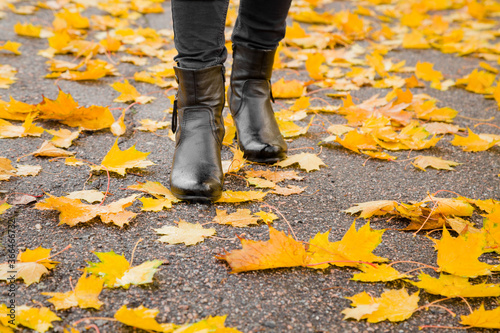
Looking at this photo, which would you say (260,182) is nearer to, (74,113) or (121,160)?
(121,160)

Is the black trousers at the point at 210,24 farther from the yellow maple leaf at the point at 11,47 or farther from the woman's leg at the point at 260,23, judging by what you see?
the yellow maple leaf at the point at 11,47

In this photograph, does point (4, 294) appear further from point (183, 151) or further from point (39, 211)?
point (183, 151)

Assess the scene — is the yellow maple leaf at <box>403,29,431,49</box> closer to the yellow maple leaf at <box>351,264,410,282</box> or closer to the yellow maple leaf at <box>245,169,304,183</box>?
the yellow maple leaf at <box>245,169,304,183</box>

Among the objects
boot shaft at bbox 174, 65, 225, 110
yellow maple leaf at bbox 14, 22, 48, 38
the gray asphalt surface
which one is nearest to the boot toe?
the gray asphalt surface

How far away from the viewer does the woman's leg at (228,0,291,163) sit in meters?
1.53

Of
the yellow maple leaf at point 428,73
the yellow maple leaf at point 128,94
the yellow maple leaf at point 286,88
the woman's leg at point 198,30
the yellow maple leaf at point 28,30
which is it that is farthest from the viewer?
the yellow maple leaf at point 28,30

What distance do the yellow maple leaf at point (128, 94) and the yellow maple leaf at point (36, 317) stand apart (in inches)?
53.6

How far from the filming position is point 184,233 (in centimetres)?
116

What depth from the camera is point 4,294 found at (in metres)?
0.91

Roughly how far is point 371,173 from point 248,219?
599 millimetres

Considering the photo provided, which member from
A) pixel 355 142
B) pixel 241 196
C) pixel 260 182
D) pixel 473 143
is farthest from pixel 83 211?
pixel 473 143

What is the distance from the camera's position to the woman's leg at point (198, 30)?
1.24 meters

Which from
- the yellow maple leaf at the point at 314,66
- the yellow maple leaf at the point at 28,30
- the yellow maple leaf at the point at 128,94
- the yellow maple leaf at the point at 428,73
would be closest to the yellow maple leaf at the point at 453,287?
the yellow maple leaf at the point at 128,94

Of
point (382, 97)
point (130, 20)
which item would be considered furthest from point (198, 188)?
Answer: point (130, 20)
